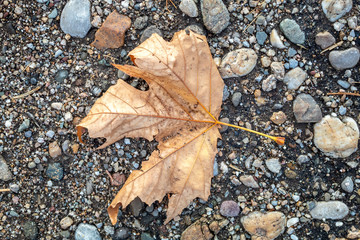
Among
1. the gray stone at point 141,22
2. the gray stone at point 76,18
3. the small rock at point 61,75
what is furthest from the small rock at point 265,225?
the gray stone at point 76,18

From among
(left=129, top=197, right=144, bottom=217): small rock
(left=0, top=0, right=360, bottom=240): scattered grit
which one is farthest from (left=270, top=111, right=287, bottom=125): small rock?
(left=129, top=197, right=144, bottom=217): small rock

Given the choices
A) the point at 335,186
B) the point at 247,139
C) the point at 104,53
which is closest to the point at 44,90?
the point at 104,53

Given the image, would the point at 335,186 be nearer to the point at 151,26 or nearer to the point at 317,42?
the point at 317,42

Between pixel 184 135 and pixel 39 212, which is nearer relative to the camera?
pixel 184 135

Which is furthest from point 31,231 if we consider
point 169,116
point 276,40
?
point 276,40

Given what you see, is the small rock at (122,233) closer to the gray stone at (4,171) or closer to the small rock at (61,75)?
the gray stone at (4,171)

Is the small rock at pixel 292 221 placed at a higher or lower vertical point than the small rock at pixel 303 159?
lower
